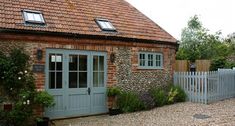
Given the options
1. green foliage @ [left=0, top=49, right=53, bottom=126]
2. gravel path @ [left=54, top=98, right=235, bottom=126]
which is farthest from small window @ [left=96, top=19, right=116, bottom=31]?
green foliage @ [left=0, top=49, right=53, bottom=126]

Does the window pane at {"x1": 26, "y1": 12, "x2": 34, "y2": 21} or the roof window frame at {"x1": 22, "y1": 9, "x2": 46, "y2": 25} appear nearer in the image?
the roof window frame at {"x1": 22, "y1": 9, "x2": 46, "y2": 25}

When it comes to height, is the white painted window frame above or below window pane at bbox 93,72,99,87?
above

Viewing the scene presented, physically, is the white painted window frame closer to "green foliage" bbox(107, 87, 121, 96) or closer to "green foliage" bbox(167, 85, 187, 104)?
"green foliage" bbox(107, 87, 121, 96)

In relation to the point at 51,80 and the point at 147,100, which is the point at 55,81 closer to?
the point at 51,80

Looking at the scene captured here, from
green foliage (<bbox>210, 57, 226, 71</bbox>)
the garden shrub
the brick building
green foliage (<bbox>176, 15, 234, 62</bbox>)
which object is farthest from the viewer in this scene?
green foliage (<bbox>176, 15, 234, 62</bbox>)

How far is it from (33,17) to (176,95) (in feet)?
23.6

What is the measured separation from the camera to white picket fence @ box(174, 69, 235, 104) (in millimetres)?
14195

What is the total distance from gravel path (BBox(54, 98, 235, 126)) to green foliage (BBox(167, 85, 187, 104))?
18.9 inches

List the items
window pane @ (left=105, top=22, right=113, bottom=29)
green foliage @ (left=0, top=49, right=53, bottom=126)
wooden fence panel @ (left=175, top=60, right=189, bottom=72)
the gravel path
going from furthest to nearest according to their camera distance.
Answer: wooden fence panel @ (left=175, top=60, right=189, bottom=72), window pane @ (left=105, top=22, right=113, bottom=29), the gravel path, green foliage @ (left=0, top=49, right=53, bottom=126)

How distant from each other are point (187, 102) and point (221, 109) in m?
1.96

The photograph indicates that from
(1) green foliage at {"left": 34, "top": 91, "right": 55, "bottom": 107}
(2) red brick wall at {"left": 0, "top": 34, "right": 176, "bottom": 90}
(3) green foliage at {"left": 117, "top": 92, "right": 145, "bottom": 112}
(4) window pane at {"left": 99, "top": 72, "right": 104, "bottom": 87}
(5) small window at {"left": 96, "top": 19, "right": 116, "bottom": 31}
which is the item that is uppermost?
(5) small window at {"left": 96, "top": 19, "right": 116, "bottom": 31}

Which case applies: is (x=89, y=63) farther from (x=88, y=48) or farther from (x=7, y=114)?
(x=7, y=114)

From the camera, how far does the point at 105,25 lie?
13320 millimetres

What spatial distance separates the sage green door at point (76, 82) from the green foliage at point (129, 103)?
689 mm
